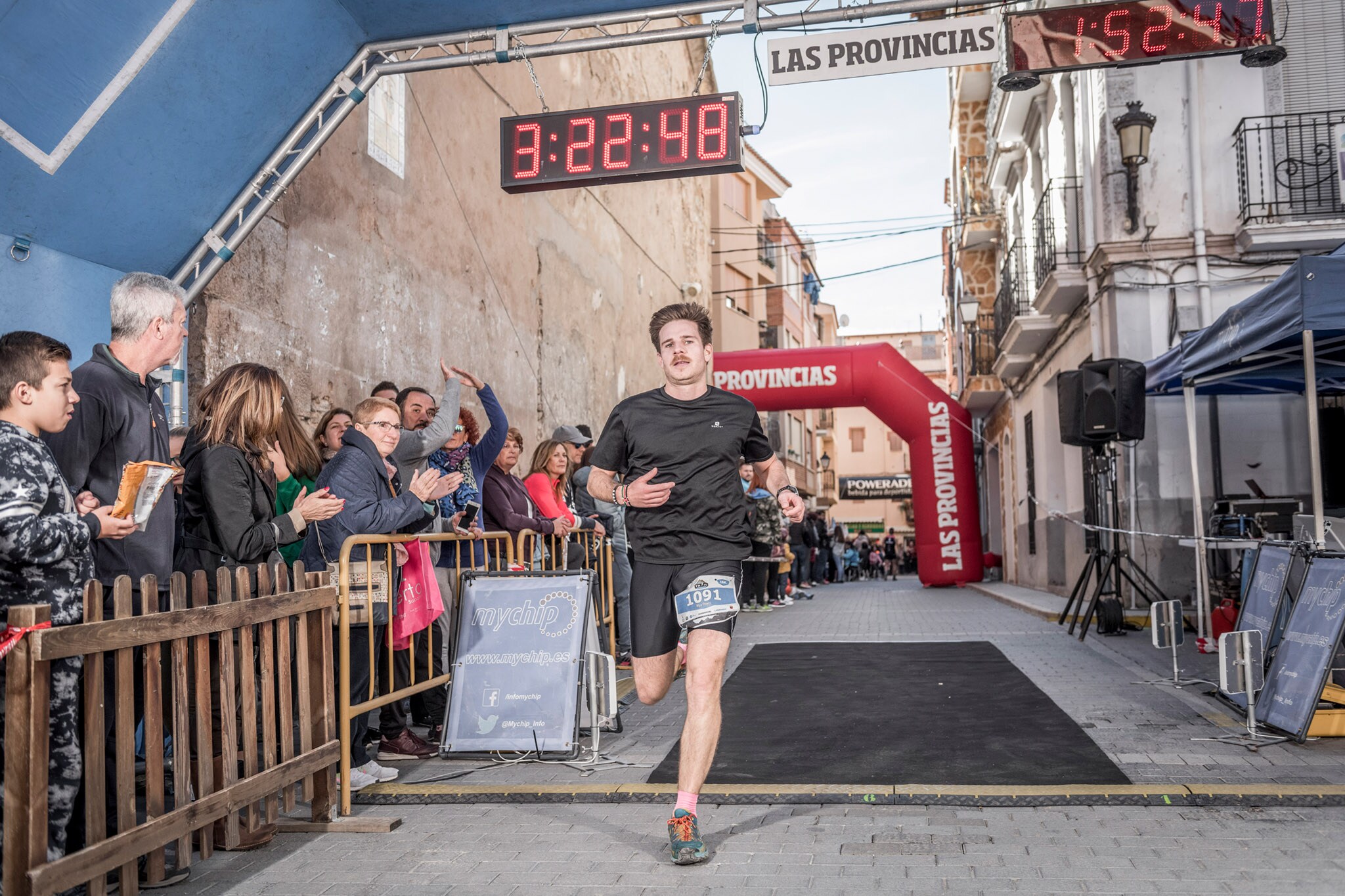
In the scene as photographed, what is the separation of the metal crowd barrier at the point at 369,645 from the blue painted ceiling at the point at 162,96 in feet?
8.36

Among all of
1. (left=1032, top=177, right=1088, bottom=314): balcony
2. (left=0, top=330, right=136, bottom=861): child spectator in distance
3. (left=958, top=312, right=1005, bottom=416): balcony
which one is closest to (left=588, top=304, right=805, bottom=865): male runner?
(left=0, top=330, right=136, bottom=861): child spectator in distance

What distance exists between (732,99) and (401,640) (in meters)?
4.46

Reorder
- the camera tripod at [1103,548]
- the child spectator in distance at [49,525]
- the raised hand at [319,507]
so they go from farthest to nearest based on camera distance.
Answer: the camera tripod at [1103,548] → the raised hand at [319,507] → the child spectator in distance at [49,525]

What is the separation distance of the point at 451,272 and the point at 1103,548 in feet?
24.7

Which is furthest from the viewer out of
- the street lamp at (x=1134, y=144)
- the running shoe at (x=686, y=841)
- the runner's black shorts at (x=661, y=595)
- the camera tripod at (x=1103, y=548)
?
the street lamp at (x=1134, y=144)

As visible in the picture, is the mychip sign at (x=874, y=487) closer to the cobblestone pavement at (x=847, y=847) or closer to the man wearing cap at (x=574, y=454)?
the man wearing cap at (x=574, y=454)

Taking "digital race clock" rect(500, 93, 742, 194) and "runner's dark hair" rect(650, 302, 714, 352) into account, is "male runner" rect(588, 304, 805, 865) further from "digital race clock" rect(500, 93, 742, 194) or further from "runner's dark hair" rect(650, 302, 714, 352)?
"digital race clock" rect(500, 93, 742, 194)

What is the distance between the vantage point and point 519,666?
19.4ft

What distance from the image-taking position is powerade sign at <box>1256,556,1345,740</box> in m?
5.70

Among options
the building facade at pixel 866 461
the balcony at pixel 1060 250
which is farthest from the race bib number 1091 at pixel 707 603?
the building facade at pixel 866 461

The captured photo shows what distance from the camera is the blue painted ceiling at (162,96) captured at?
569 centimetres

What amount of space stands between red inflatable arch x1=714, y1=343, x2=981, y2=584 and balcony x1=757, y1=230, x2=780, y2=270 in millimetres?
17731

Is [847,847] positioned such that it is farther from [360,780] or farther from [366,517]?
[366,517]

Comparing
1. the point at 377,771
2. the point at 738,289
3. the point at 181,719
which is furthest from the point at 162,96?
the point at 738,289
